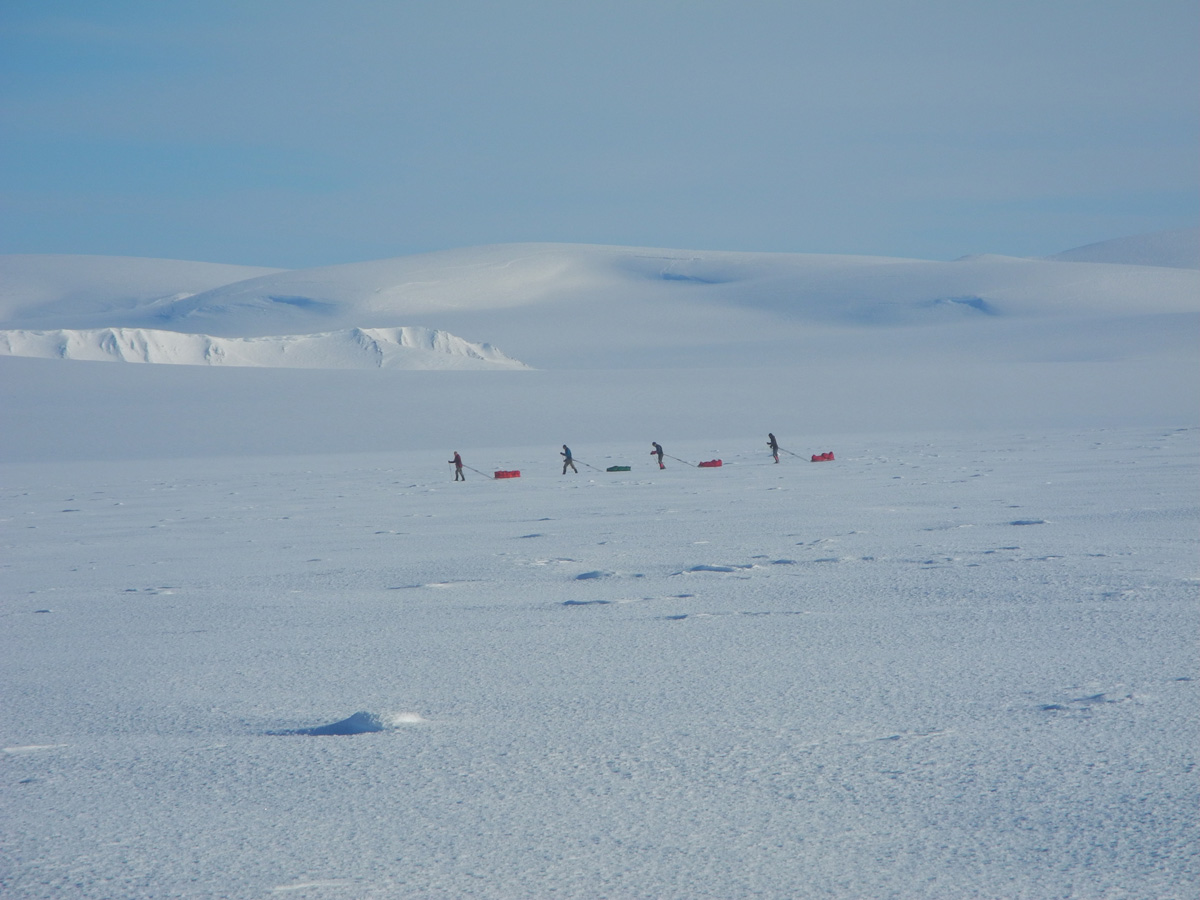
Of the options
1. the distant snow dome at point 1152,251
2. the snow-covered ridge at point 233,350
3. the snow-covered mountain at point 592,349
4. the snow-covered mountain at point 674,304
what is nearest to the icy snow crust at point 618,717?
the snow-covered mountain at point 592,349

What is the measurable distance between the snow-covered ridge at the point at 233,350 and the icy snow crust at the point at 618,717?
51228 mm

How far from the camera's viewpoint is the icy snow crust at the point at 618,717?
9.00 ft

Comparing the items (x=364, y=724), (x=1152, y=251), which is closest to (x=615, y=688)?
(x=364, y=724)

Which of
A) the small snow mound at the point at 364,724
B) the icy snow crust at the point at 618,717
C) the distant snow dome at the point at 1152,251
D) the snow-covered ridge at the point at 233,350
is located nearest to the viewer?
the icy snow crust at the point at 618,717

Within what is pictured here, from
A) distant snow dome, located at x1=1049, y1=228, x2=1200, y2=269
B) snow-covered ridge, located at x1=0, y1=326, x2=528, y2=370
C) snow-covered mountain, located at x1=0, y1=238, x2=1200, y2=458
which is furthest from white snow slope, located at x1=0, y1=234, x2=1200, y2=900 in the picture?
distant snow dome, located at x1=1049, y1=228, x2=1200, y2=269

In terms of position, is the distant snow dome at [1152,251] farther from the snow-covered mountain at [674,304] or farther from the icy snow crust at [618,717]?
the icy snow crust at [618,717]

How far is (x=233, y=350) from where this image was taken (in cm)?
5969

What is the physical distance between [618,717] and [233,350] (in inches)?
2332

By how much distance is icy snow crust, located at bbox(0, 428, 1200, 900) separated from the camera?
2.74 meters

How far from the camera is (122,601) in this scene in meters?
6.48

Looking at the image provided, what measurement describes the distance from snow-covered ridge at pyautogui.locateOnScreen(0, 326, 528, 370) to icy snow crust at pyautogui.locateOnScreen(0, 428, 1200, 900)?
51.2 m

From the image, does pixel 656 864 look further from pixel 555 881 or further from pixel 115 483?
pixel 115 483

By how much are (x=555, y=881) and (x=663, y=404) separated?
34730 millimetres

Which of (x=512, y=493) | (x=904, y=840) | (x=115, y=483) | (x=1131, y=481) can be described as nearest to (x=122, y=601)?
(x=904, y=840)
